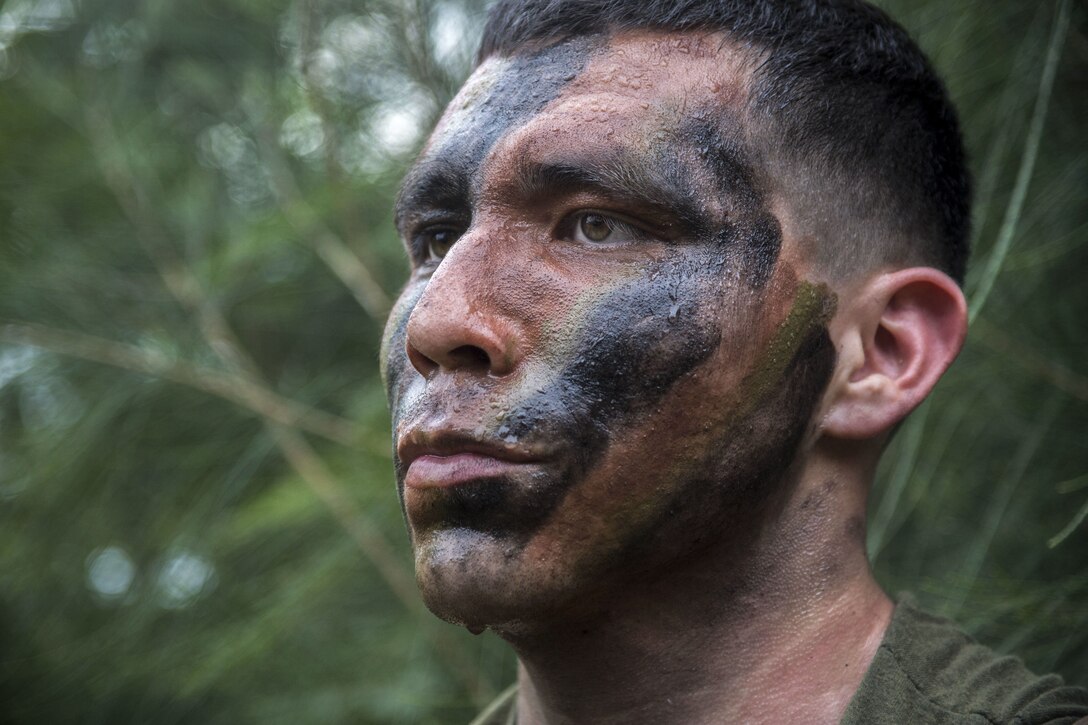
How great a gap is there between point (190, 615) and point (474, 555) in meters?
2.46

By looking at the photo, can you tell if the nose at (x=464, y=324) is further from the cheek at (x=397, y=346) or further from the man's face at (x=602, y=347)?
the cheek at (x=397, y=346)

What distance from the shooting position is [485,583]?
1577mm

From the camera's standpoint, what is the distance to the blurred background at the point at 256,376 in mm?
2730

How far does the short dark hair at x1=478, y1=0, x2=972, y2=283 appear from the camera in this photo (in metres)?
1.83

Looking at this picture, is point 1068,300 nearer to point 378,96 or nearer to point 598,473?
point 598,473

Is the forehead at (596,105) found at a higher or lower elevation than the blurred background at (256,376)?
higher

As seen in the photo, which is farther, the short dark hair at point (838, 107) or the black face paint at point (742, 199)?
the short dark hair at point (838, 107)

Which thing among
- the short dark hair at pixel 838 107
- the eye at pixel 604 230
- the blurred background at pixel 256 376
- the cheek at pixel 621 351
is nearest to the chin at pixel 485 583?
the cheek at pixel 621 351

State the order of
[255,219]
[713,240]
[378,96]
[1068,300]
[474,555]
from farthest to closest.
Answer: [255,219] < [378,96] < [1068,300] < [713,240] < [474,555]

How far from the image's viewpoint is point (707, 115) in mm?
1758

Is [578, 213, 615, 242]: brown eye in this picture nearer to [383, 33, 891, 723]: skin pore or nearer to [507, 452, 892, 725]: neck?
[383, 33, 891, 723]: skin pore

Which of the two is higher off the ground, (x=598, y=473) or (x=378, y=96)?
(x=598, y=473)

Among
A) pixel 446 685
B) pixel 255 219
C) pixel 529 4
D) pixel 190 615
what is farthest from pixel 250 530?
pixel 529 4

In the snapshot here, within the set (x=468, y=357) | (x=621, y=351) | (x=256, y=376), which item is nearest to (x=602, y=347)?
(x=621, y=351)
